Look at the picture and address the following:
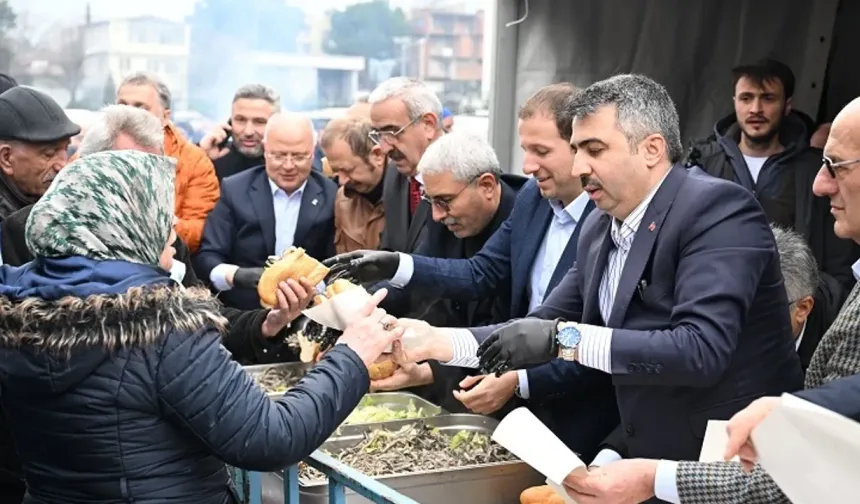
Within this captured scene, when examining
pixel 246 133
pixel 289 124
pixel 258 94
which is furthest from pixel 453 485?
pixel 258 94

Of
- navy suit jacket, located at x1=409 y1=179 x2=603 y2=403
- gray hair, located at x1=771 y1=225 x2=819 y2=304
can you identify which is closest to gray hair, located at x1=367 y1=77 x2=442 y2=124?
navy suit jacket, located at x1=409 y1=179 x2=603 y2=403

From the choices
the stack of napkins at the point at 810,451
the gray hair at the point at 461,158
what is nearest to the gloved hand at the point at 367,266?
the gray hair at the point at 461,158

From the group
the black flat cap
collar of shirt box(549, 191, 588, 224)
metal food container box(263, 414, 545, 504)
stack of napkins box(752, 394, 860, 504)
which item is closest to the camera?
stack of napkins box(752, 394, 860, 504)

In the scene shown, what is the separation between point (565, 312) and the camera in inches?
118

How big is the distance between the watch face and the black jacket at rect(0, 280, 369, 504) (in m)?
0.70

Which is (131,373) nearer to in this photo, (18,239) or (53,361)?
(53,361)

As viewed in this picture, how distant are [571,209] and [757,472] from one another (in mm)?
1484

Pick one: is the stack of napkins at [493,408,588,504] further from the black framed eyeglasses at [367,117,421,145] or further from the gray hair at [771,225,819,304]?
the black framed eyeglasses at [367,117,421,145]

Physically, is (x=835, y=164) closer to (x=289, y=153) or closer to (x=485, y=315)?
(x=485, y=315)

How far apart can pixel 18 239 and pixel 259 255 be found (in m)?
1.67

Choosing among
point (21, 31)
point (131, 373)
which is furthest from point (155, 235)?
point (21, 31)

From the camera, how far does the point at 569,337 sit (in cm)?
255

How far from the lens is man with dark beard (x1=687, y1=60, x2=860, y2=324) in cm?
446

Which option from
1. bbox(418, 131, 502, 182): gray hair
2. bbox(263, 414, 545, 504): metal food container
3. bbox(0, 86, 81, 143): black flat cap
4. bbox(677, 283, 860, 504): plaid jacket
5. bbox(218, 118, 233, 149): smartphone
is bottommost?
bbox(263, 414, 545, 504): metal food container
